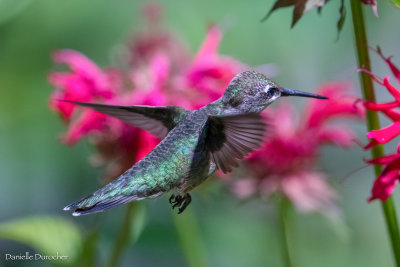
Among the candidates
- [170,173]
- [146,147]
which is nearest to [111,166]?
[146,147]

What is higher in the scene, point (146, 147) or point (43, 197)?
point (43, 197)

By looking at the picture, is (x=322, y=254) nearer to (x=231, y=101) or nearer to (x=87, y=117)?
(x=87, y=117)

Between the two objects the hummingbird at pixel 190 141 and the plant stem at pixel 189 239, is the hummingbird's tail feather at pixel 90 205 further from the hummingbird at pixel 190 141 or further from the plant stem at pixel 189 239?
the plant stem at pixel 189 239

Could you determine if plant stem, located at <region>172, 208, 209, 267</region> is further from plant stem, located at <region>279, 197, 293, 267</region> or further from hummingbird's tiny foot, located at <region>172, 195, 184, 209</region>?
hummingbird's tiny foot, located at <region>172, 195, 184, 209</region>

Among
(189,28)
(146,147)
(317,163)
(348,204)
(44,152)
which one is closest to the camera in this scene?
(146,147)

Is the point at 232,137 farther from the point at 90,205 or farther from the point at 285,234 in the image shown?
the point at 285,234

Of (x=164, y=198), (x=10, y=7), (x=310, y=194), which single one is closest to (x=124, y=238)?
(x=310, y=194)

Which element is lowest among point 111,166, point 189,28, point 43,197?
point 111,166
